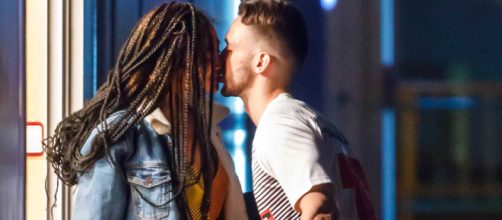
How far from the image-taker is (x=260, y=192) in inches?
125

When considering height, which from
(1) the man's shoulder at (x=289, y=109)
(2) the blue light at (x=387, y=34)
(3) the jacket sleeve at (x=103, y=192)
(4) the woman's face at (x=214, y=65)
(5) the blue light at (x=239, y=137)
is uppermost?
(2) the blue light at (x=387, y=34)

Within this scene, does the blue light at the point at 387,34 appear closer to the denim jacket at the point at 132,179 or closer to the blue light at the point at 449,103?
the blue light at the point at 449,103

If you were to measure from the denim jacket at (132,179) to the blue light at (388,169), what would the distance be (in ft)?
3.06

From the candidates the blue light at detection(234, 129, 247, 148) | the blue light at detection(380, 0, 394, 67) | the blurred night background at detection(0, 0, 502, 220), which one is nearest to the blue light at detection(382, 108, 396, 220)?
the blurred night background at detection(0, 0, 502, 220)

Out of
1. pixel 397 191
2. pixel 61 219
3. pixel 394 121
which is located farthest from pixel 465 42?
pixel 61 219

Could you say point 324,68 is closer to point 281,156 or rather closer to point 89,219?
point 281,156

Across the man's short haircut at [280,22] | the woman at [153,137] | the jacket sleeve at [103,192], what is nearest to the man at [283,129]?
the man's short haircut at [280,22]

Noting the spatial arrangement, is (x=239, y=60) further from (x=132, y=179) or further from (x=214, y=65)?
(x=132, y=179)

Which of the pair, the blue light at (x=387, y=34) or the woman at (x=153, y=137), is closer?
the woman at (x=153, y=137)

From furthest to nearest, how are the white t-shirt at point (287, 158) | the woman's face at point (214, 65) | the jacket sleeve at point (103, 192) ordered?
the white t-shirt at point (287, 158) < the woman's face at point (214, 65) < the jacket sleeve at point (103, 192)

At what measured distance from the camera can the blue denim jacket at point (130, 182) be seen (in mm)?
2488

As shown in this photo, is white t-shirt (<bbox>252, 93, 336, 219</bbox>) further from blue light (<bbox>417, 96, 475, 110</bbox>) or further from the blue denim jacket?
the blue denim jacket

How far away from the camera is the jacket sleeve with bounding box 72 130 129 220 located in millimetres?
2475

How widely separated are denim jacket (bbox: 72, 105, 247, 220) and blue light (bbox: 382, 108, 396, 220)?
36.7 inches
